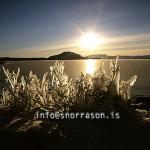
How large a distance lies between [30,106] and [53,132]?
3530 millimetres

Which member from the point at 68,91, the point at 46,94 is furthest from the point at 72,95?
the point at 46,94

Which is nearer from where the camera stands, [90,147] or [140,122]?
[90,147]

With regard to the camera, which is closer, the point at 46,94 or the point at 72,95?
the point at 72,95

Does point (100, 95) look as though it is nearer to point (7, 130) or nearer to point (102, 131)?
point (102, 131)

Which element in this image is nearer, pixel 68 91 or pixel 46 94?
pixel 68 91

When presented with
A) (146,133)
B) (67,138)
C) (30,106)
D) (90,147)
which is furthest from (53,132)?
(30,106)

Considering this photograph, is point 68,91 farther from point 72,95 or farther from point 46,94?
point 46,94

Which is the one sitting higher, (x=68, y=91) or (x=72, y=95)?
(x=68, y=91)

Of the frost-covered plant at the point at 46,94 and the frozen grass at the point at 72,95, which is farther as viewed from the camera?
the frost-covered plant at the point at 46,94

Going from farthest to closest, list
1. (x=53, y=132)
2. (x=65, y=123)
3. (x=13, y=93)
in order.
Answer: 1. (x=13, y=93)
2. (x=65, y=123)
3. (x=53, y=132)

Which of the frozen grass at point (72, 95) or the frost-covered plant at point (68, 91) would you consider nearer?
the frozen grass at point (72, 95)

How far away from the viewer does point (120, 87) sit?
12.1 m

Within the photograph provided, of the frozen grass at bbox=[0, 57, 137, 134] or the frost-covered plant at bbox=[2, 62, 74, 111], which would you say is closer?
the frozen grass at bbox=[0, 57, 137, 134]

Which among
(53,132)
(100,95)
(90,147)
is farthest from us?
(100,95)
